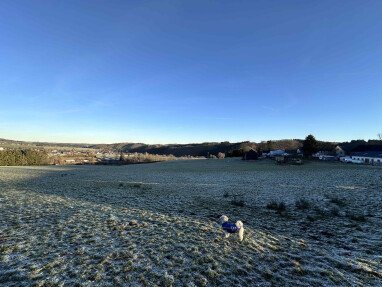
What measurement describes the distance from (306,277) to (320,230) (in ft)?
20.6

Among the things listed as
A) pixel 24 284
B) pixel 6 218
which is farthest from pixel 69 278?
pixel 6 218

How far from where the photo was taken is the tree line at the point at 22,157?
10606cm

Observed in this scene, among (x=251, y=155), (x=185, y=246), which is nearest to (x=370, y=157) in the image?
(x=251, y=155)

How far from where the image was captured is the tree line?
106062mm

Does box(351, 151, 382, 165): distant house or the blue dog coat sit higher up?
box(351, 151, 382, 165): distant house

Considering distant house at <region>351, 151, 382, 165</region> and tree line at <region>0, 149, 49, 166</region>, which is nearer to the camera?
distant house at <region>351, 151, 382, 165</region>

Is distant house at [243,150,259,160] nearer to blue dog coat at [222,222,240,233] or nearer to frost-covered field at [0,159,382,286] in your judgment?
frost-covered field at [0,159,382,286]

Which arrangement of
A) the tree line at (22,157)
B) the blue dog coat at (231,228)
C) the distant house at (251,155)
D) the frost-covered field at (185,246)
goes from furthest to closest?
the tree line at (22,157)
the distant house at (251,155)
the blue dog coat at (231,228)
the frost-covered field at (185,246)

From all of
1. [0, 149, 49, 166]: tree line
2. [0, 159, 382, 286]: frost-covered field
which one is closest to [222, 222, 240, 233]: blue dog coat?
[0, 159, 382, 286]: frost-covered field

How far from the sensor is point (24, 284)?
7.07 metres

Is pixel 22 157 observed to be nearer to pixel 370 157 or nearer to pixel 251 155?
pixel 251 155

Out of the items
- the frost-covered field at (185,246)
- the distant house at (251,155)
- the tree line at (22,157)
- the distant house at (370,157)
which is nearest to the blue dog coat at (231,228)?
the frost-covered field at (185,246)

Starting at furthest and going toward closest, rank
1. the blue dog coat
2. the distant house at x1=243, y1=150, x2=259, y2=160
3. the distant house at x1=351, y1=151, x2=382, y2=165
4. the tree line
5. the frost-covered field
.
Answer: the tree line
the distant house at x1=243, y1=150, x2=259, y2=160
the distant house at x1=351, y1=151, x2=382, y2=165
the blue dog coat
the frost-covered field

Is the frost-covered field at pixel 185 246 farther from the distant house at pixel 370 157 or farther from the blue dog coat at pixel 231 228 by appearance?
the distant house at pixel 370 157
